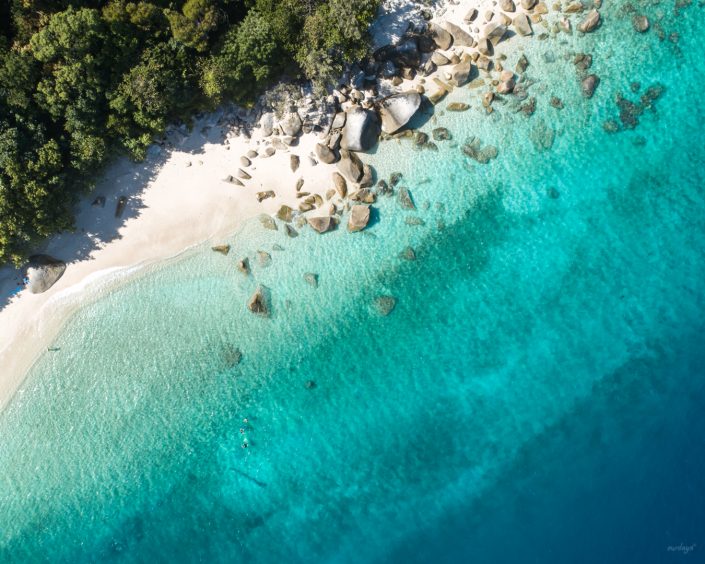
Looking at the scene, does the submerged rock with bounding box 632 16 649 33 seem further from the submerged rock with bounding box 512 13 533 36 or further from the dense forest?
the dense forest

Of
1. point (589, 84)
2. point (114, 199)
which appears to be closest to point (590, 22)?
point (589, 84)

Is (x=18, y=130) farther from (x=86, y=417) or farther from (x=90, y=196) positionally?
(x=86, y=417)

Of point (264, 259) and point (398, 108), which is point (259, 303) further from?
point (398, 108)

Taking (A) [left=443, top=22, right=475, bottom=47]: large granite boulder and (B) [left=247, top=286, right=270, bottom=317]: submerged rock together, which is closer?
(A) [left=443, top=22, right=475, bottom=47]: large granite boulder

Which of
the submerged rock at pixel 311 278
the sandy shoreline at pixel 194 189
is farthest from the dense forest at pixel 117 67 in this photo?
the submerged rock at pixel 311 278

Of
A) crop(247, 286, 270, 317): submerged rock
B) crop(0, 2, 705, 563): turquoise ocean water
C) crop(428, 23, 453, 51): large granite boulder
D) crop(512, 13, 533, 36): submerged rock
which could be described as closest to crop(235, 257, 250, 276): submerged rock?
crop(0, 2, 705, 563): turquoise ocean water

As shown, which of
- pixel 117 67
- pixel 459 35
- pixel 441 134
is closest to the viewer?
pixel 117 67
